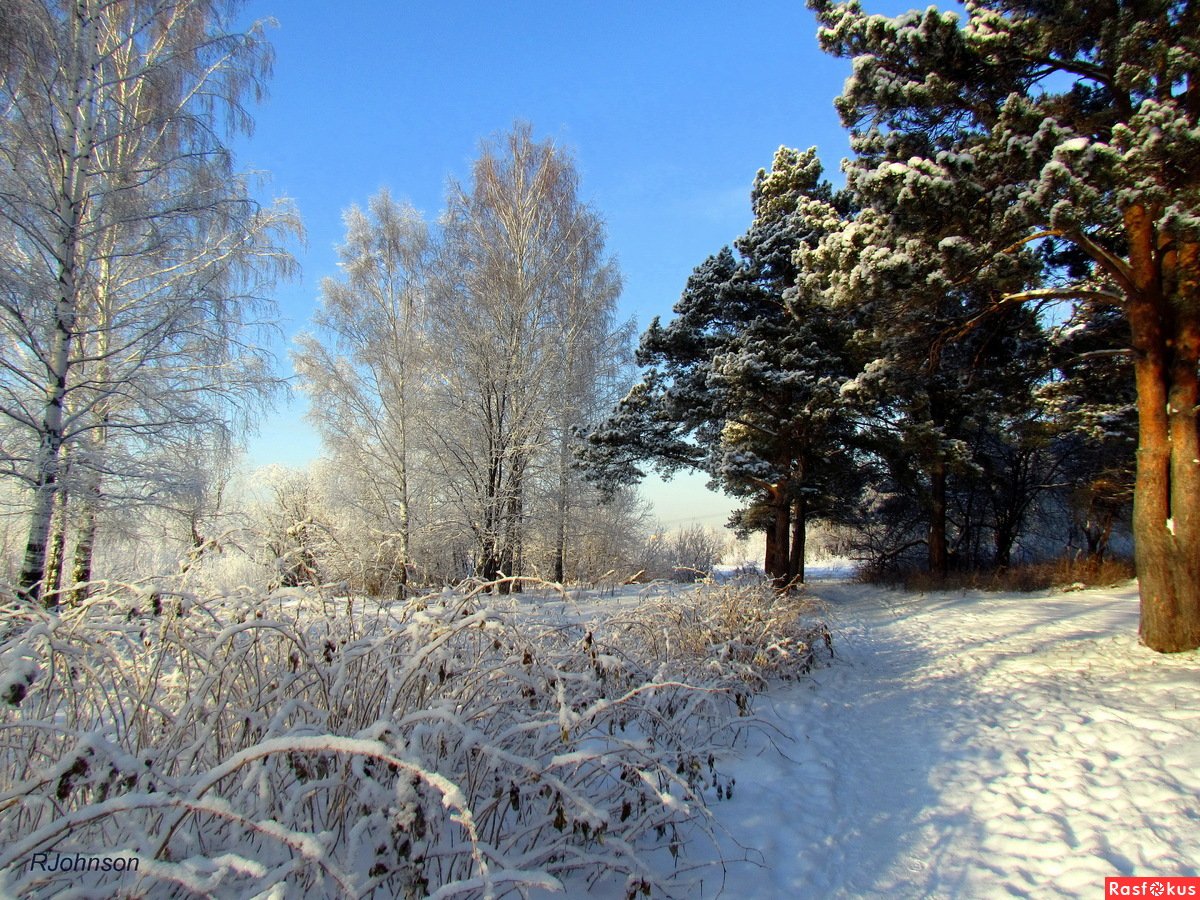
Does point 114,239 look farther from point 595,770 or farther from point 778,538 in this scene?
point 778,538

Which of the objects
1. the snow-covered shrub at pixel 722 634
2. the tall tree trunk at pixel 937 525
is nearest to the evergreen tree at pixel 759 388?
the tall tree trunk at pixel 937 525

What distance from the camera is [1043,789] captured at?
3176 millimetres

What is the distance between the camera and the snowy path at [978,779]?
2477mm

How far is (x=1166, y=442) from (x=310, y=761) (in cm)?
790

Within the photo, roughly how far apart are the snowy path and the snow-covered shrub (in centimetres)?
31

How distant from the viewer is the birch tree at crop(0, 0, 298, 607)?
674cm

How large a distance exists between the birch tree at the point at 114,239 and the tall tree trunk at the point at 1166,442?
11.2m

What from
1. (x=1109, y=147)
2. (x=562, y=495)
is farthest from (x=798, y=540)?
(x=1109, y=147)

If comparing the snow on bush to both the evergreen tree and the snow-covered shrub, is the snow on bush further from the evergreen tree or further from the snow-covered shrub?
the evergreen tree

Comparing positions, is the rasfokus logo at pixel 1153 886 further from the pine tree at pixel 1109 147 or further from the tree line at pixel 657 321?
the pine tree at pixel 1109 147

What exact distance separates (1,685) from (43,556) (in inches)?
298

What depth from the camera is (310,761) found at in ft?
6.23

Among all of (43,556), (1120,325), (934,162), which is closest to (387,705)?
(934,162)

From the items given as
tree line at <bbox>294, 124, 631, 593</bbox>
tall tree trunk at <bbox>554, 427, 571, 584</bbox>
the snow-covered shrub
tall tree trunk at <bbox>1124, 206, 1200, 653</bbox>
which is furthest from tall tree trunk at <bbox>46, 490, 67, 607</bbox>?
tall tree trunk at <bbox>1124, 206, 1200, 653</bbox>
